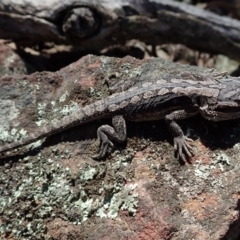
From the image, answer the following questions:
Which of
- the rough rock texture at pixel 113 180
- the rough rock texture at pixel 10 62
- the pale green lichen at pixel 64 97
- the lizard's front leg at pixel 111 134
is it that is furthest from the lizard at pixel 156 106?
the rough rock texture at pixel 10 62

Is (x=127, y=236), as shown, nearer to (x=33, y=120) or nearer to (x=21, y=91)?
(x=33, y=120)

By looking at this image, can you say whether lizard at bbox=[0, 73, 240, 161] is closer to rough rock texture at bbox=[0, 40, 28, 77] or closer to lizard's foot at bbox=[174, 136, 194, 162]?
lizard's foot at bbox=[174, 136, 194, 162]

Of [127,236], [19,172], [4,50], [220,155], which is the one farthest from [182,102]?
[4,50]

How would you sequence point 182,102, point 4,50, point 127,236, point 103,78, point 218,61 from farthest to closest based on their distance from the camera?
1. point 218,61
2. point 4,50
3. point 103,78
4. point 182,102
5. point 127,236

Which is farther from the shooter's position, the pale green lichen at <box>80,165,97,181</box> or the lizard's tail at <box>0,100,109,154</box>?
the lizard's tail at <box>0,100,109,154</box>

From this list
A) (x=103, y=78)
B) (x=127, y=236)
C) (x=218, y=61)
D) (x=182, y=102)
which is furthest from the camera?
(x=218, y=61)

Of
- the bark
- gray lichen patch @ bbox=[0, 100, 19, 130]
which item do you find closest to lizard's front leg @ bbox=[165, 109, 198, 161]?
gray lichen patch @ bbox=[0, 100, 19, 130]

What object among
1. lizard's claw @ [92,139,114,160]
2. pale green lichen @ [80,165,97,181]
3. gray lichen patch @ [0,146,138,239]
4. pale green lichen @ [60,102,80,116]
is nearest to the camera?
gray lichen patch @ [0,146,138,239]
